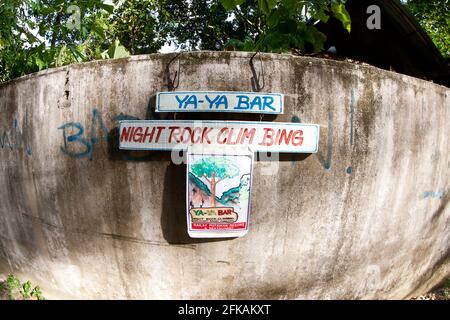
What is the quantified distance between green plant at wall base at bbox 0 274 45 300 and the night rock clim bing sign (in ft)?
7.13

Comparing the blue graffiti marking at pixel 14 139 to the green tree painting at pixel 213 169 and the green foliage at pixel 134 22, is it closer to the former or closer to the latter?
the green tree painting at pixel 213 169

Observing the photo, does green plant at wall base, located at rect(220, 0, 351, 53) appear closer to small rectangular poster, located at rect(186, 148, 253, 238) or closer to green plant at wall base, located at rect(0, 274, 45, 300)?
small rectangular poster, located at rect(186, 148, 253, 238)

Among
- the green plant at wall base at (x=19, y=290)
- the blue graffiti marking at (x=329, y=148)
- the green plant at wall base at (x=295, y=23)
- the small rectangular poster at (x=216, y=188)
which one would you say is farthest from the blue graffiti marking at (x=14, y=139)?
the blue graffiti marking at (x=329, y=148)

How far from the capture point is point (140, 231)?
136 inches

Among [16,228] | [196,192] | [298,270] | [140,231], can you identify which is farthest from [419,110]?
[16,228]

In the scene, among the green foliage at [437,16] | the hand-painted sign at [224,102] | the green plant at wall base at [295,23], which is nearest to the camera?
the hand-painted sign at [224,102]

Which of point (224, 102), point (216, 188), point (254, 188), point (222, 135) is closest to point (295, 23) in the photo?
point (224, 102)

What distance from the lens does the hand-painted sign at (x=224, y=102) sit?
10.4ft

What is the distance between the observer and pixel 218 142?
3.20m

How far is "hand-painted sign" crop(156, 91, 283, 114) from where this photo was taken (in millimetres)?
3172

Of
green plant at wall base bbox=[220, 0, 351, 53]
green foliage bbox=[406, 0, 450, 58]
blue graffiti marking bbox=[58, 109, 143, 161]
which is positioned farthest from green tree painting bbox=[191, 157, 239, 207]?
green foliage bbox=[406, 0, 450, 58]

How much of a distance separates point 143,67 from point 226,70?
31.2 inches

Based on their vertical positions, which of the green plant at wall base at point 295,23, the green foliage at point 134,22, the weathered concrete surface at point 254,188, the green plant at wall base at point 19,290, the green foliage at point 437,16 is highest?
the green foliage at point 134,22

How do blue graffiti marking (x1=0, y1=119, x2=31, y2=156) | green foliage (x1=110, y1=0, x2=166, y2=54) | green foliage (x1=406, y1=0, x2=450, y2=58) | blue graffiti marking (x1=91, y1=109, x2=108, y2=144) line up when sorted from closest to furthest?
blue graffiti marking (x1=91, y1=109, x2=108, y2=144), blue graffiti marking (x1=0, y1=119, x2=31, y2=156), green foliage (x1=406, y1=0, x2=450, y2=58), green foliage (x1=110, y1=0, x2=166, y2=54)
